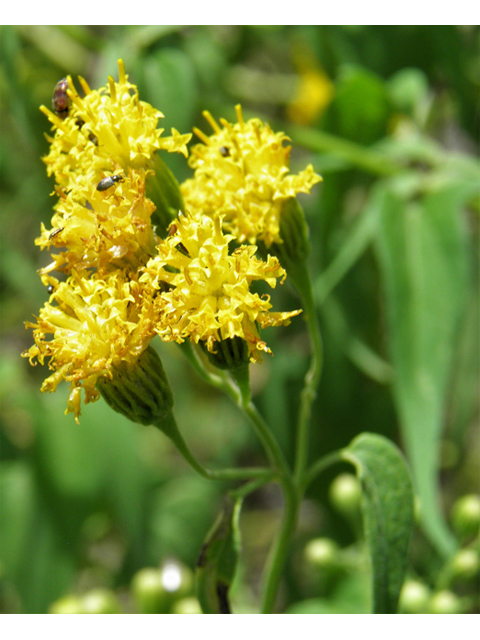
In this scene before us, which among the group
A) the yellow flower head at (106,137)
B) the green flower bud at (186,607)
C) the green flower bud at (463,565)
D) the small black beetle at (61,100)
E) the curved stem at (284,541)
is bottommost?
the green flower bud at (463,565)

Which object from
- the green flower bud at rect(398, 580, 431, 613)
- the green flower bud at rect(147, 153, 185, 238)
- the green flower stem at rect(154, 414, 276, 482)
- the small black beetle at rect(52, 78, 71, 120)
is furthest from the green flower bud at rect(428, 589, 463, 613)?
the small black beetle at rect(52, 78, 71, 120)

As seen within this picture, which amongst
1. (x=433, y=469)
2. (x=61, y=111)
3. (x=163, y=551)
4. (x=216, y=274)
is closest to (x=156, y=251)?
(x=216, y=274)

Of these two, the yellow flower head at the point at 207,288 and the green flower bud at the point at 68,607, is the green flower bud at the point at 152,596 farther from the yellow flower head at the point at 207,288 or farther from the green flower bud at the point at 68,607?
the yellow flower head at the point at 207,288

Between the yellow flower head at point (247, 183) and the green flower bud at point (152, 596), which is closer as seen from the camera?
the yellow flower head at point (247, 183)

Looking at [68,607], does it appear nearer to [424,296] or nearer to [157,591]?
[157,591]

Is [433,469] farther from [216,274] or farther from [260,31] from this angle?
[260,31]

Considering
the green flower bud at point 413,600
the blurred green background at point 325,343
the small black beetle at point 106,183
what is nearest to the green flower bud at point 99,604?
the blurred green background at point 325,343

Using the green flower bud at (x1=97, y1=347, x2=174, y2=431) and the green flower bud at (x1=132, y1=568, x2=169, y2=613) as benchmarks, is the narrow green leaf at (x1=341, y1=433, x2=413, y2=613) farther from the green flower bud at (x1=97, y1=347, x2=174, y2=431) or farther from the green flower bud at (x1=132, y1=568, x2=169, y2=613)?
the green flower bud at (x1=132, y1=568, x2=169, y2=613)
